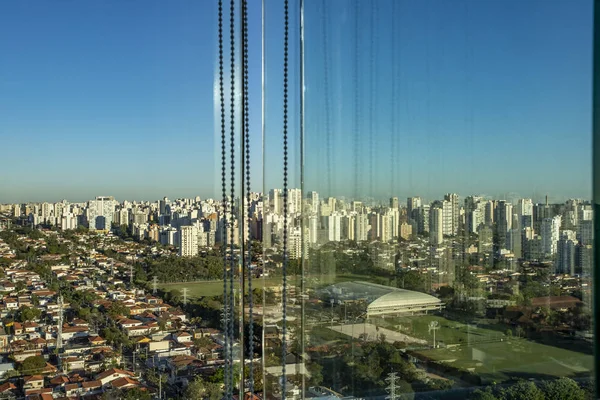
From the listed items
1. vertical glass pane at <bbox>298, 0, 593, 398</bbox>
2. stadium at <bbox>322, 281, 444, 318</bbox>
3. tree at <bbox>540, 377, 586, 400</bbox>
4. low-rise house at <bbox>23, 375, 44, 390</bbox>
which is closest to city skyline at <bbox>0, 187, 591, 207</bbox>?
vertical glass pane at <bbox>298, 0, 593, 398</bbox>

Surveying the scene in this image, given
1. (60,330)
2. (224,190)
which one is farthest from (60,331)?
(224,190)

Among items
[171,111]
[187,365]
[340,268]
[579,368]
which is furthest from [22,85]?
[579,368]

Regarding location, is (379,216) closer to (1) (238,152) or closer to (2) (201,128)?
(1) (238,152)

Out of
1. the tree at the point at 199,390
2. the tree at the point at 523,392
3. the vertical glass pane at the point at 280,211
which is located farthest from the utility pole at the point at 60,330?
the tree at the point at 523,392

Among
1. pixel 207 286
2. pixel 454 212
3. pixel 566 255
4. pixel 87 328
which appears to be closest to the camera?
pixel 566 255

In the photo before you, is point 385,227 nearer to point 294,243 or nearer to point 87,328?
point 294,243

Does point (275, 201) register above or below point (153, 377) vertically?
above
